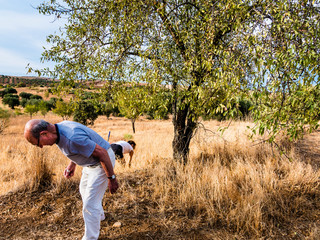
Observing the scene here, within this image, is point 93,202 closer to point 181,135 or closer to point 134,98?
point 134,98

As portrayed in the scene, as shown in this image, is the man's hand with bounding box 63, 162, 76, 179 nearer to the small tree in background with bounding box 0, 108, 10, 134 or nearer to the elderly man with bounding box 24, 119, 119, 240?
the elderly man with bounding box 24, 119, 119, 240

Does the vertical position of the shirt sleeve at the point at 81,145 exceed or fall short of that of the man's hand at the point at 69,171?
it exceeds it

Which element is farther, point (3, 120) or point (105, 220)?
point (3, 120)

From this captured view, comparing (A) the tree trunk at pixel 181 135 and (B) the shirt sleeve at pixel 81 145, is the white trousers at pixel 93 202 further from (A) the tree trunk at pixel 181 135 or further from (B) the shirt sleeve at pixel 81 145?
(A) the tree trunk at pixel 181 135

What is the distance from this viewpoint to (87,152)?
242cm

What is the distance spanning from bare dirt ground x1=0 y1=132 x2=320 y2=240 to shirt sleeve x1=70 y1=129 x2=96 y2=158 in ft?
4.81

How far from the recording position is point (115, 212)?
11.9ft

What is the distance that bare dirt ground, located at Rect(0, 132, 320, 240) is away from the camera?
10.1ft

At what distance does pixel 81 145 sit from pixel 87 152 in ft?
0.35

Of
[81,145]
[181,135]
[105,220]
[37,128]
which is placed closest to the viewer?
[37,128]

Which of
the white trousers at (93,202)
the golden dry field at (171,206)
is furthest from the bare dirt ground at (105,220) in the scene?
the white trousers at (93,202)

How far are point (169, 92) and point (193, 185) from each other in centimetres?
203

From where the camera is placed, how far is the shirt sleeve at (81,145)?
2389 mm

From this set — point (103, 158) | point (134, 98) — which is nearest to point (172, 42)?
point (134, 98)
